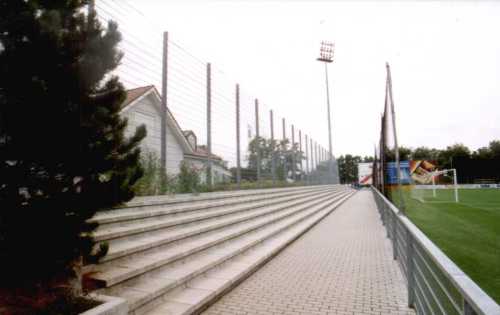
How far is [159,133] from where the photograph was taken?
195 inches

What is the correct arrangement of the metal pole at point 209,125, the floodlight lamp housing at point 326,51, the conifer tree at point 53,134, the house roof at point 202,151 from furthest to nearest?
the floodlight lamp housing at point 326,51 < the metal pole at point 209,125 < the house roof at point 202,151 < the conifer tree at point 53,134

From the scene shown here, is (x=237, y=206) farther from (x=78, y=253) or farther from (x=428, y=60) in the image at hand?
(x=428, y=60)

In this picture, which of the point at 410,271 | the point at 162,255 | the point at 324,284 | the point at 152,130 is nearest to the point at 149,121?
the point at 152,130

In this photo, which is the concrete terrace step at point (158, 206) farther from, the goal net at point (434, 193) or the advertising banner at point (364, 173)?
the advertising banner at point (364, 173)

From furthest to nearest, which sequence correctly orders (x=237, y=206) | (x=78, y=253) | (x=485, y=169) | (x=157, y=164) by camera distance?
1. (x=485, y=169)
2. (x=237, y=206)
3. (x=157, y=164)
4. (x=78, y=253)

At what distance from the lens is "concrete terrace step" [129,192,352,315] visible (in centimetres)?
252

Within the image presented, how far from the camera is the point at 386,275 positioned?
157 inches

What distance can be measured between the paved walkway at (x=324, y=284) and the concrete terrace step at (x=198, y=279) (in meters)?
0.15

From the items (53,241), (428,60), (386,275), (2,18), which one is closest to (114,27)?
(2,18)

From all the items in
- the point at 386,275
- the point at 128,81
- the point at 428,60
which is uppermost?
the point at 428,60

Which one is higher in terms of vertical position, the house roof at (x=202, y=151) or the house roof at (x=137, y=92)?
the house roof at (x=137, y=92)

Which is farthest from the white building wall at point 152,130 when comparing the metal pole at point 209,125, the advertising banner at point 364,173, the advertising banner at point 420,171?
the advertising banner at point 364,173

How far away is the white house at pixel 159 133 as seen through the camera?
437 cm

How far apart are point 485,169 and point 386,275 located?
197ft
